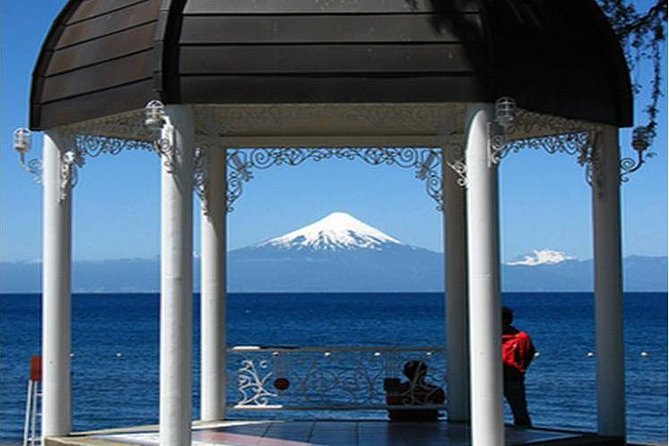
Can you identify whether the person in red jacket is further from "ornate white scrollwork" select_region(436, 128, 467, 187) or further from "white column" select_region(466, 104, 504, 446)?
"white column" select_region(466, 104, 504, 446)

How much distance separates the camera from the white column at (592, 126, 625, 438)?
1273 centimetres

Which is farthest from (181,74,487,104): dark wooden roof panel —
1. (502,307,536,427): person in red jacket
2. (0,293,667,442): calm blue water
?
(0,293,667,442): calm blue water

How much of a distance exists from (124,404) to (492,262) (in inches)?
1241

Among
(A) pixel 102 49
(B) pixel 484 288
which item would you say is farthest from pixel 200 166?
(B) pixel 484 288

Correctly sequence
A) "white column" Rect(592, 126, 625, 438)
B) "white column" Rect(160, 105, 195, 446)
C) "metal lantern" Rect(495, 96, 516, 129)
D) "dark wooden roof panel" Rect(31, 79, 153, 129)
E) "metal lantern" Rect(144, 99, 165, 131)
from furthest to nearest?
"white column" Rect(592, 126, 625, 438), "dark wooden roof panel" Rect(31, 79, 153, 129), "white column" Rect(160, 105, 195, 446), "metal lantern" Rect(144, 99, 165, 131), "metal lantern" Rect(495, 96, 516, 129)

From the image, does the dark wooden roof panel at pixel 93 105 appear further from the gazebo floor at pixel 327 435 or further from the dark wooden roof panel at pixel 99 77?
the gazebo floor at pixel 327 435

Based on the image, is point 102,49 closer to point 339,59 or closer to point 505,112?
point 339,59

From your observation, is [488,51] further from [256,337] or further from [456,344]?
[256,337]

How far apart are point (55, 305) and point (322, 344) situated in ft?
229

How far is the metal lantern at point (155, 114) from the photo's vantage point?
10.7m

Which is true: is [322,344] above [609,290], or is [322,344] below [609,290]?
below

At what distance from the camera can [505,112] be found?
10586 millimetres

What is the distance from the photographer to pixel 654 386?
43.9 meters

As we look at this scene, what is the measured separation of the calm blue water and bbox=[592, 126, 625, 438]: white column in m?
16.2
